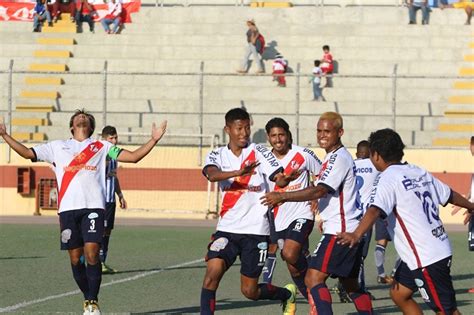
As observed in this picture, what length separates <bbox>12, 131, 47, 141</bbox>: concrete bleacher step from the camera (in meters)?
30.9

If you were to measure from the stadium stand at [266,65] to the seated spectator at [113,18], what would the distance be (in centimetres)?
31

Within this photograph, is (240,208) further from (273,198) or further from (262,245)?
(273,198)

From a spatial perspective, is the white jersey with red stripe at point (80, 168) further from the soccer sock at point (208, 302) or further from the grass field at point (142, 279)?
the soccer sock at point (208, 302)

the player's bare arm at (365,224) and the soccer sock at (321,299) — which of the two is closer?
the player's bare arm at (365,224)

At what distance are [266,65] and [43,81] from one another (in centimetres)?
657

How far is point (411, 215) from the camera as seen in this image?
9.09m

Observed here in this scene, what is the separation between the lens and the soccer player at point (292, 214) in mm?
12383

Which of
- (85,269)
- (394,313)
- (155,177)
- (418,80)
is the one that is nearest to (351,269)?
(394,313)

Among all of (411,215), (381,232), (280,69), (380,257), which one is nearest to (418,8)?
(280,69)

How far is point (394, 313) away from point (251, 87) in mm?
20412

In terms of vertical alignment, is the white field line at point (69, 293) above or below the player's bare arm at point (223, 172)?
below

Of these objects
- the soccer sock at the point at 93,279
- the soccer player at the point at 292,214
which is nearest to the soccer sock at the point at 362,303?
the soccer player at the point at 292,214

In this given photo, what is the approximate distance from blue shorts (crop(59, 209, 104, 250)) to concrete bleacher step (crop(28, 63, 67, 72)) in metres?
22.7

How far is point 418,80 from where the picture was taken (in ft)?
105
